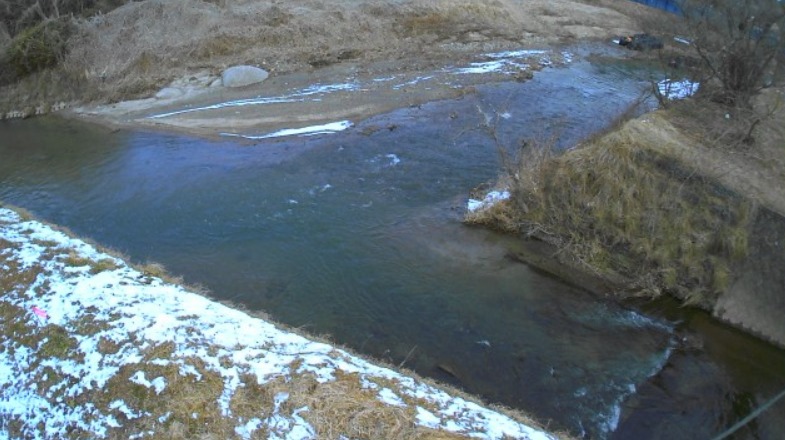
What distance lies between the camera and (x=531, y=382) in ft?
27.7

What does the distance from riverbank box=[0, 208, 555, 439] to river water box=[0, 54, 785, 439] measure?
6.23 feet

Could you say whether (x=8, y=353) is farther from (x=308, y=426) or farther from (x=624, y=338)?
(x=624, y=338)

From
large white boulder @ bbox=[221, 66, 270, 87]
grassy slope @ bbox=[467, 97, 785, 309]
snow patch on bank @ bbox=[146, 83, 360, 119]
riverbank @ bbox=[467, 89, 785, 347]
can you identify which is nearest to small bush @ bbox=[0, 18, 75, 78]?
large white boulder @ bbox=[221, 66, 270, 87]

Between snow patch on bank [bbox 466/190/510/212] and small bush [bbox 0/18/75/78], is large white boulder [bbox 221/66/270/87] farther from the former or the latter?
snow patch on bank [bbox 466/190/510/212]

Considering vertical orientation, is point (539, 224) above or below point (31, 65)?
below

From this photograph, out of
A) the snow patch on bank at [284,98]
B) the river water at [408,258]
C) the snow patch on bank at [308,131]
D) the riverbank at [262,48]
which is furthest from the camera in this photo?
the riverbank at [262,48]

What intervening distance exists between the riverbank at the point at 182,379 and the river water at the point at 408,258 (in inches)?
74.7

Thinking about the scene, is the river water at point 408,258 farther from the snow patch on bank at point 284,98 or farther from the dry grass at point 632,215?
the snow patch on bank at point 284,98

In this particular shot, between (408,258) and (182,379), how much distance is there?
19.2ft

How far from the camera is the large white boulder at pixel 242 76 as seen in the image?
23.1m

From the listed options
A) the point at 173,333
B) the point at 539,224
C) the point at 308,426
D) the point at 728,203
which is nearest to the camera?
the point at 308,426

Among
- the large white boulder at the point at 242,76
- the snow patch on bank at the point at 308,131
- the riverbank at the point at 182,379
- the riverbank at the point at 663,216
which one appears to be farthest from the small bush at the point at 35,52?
the riverbank at the point at 663,216

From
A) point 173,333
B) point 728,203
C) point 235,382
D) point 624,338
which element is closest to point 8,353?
point 173,333

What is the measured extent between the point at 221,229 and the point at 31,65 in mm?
19568
